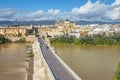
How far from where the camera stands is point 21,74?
1602 centimetres

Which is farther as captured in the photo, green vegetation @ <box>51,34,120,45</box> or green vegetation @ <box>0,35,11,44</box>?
green vegetation @ <box>0,35,11,44</box>

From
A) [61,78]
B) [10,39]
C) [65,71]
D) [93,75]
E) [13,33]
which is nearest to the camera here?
[61,78]

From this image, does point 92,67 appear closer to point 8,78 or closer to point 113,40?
point 8,78

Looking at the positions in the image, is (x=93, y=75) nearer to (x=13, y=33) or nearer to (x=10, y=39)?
(x=10, y=39)

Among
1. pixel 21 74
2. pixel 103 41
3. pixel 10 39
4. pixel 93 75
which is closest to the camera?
pixel 93 75

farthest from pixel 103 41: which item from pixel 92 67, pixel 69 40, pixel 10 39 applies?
pixel 92 67

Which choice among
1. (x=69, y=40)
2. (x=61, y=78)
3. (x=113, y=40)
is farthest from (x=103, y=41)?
(x=61, y=78)

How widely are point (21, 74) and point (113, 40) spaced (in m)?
24.2

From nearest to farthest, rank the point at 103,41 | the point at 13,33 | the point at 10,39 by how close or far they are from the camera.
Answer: the point at 103,41 < the point at 10,39 < the point at 13,33

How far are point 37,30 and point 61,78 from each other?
170 feet

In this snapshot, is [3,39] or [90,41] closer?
[90,41]

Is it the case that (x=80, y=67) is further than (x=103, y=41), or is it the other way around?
(x=103, y=41)

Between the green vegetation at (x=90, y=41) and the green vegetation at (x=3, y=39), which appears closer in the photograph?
the green vegetation at (x=90, y=41)

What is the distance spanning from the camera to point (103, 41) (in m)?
38.6
